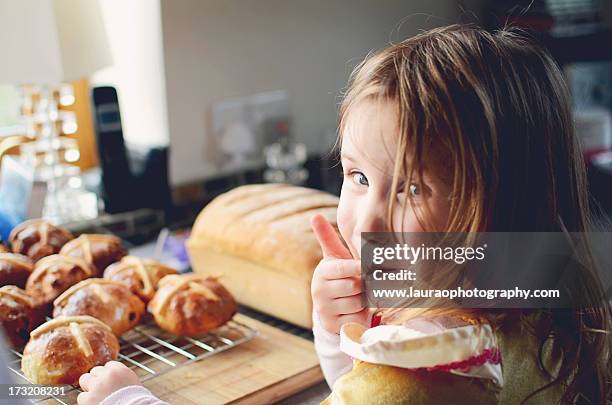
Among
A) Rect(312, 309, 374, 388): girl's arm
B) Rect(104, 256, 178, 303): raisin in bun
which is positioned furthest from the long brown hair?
Rect(104, 256, 178, 303): raisin in bun

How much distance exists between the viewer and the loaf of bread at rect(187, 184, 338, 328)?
0.95 meters

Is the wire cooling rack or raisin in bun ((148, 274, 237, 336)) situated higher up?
raisin in bun ((148, 274, 237, 336))

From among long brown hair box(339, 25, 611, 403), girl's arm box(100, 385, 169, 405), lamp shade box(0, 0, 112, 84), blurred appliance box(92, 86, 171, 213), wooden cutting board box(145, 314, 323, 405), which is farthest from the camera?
blurred appliance box(92, 86, 171, 213)

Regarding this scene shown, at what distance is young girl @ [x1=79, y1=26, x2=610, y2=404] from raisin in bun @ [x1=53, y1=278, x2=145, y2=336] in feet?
1.14

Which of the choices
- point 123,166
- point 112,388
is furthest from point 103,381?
point 123,166

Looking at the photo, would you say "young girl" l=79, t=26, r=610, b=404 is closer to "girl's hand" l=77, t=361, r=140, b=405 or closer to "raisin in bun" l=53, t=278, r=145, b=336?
"girl's hand" l=77, t=361, r=140, b=405

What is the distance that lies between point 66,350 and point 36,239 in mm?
298

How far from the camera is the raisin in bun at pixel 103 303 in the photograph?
2.66ft

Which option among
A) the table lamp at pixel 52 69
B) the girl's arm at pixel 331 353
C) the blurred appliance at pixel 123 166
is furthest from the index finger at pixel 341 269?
the blurred appliance at pixel 123 166

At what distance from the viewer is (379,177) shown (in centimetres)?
54

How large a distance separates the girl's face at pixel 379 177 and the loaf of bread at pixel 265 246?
39 cm

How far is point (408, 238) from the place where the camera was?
54 centimetres

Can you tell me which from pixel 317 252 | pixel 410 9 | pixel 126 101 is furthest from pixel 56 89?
pixel 410 9

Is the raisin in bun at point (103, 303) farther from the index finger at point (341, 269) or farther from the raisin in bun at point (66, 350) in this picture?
the index finger at point (341, 269)
